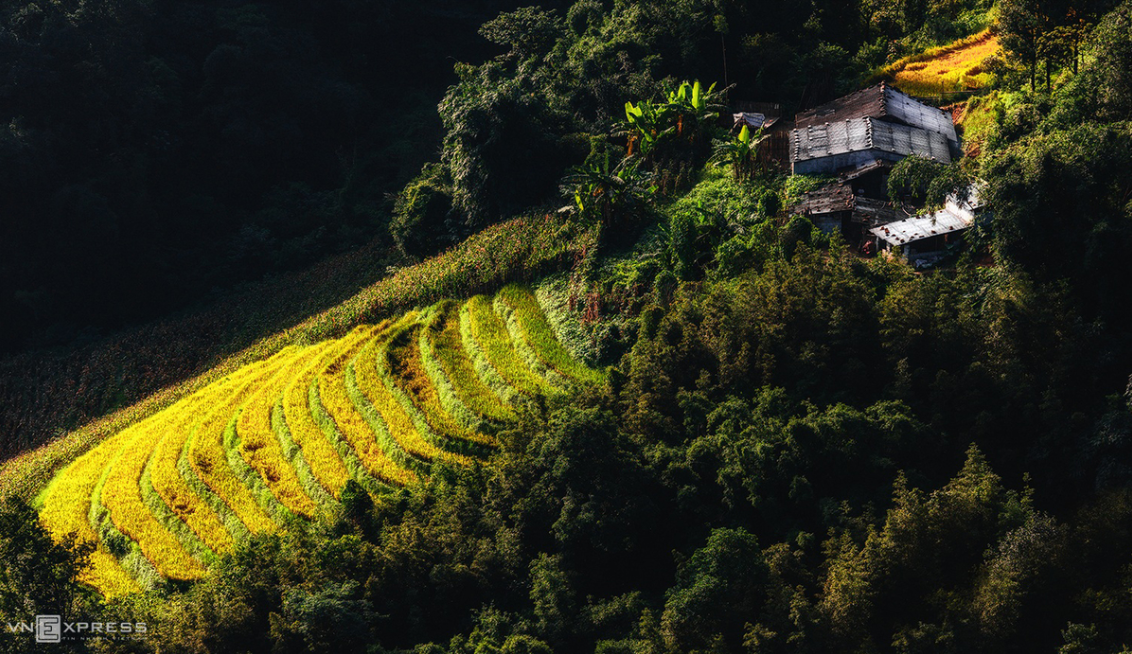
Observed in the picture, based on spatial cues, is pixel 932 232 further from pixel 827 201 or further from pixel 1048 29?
pixel 1048 29

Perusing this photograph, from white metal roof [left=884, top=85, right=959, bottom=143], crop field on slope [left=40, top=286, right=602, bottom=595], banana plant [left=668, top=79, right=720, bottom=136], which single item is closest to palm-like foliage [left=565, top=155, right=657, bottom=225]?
banana plant [left=668, top=79, right=720, bottom=136]

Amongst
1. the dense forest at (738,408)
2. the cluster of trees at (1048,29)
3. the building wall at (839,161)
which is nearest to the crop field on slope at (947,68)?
the dense forest at (738,408)

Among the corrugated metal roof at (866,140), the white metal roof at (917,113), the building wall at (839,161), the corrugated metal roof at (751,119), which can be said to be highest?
the corrugated metal roof at (751,119)

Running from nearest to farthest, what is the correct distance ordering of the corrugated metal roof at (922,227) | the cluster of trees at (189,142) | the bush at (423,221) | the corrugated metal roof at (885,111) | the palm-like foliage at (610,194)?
the corrugated metal roof at (922,227) → the palm-like foliage at (610,194) → the corrugated metal roof at (885,111) → the bush at (423,221) → the cluster of trees at (189,142)

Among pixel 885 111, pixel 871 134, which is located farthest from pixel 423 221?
pixel 885 111

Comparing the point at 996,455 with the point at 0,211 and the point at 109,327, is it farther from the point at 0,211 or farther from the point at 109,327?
the point at 0,211

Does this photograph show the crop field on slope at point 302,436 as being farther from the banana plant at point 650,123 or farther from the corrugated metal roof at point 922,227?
the corrugated metal roof at point 922,227

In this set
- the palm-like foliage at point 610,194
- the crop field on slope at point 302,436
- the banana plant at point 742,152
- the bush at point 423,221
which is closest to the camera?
the crop field on slope at point 302,436

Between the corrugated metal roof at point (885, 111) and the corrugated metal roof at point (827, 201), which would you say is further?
the corrugated metal roof at point (885, 111)
